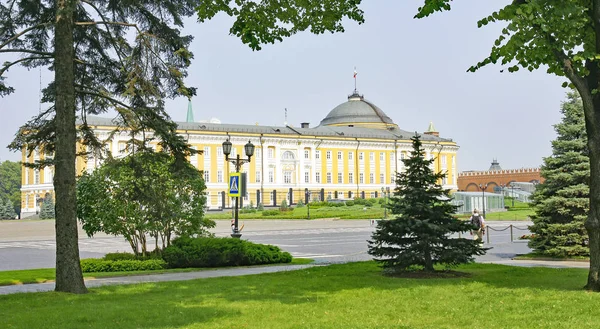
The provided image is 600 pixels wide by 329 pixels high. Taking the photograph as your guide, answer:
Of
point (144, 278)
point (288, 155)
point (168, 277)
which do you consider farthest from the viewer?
point (288, 155)

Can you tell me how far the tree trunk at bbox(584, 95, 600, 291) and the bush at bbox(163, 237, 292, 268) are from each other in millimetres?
10166

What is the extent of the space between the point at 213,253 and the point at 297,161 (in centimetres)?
7351

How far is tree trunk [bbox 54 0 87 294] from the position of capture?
462 inches

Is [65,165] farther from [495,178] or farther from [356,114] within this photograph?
[495,178]

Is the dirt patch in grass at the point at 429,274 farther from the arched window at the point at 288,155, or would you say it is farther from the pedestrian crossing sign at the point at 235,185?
the arched window at the point at 288,155

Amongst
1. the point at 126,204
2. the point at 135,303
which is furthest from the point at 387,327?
the point at 126,204

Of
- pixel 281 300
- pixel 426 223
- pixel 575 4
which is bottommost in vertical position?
pixel 281 300

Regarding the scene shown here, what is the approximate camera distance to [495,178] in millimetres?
110000

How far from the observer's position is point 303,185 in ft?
305

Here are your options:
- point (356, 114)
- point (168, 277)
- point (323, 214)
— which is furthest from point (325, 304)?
point (356, 114)

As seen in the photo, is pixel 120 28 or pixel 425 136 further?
pixel 425 136

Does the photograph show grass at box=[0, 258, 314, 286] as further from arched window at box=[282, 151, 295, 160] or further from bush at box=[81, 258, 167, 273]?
arched window at box=[282, 151, 295, 160]

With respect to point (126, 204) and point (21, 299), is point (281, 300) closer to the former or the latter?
point (21, 299)

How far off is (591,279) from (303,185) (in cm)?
8230
